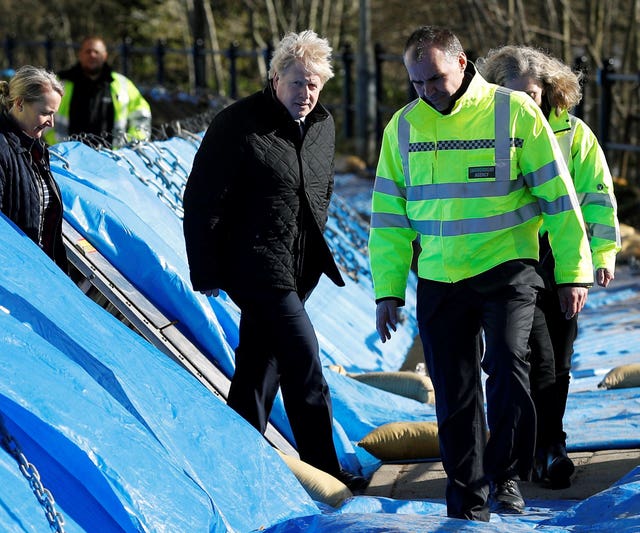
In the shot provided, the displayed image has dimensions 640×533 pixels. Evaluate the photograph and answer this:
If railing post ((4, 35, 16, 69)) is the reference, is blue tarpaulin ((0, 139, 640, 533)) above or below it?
below

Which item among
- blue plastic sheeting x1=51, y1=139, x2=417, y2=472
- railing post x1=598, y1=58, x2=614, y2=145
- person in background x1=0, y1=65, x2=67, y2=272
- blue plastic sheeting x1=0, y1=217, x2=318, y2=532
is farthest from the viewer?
railing post x1=598, y1=58, x2=614, y2=145

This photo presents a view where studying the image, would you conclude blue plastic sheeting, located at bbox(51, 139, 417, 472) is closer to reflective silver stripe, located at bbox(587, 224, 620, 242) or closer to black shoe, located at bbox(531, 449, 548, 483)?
black shoe, located at bbox(531, 449, 548, 483)

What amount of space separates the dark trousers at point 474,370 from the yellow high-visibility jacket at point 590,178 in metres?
0.56

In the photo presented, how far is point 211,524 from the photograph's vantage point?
12.9ft

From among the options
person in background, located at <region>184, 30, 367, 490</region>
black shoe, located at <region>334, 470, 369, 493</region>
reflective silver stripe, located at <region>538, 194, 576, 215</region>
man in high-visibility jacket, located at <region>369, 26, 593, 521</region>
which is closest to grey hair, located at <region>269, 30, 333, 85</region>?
person in background, located at <region>184, 30, 367, 490</region>

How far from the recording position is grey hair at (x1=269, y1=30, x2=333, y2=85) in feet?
16.0

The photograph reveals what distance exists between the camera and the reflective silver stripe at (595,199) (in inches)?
194

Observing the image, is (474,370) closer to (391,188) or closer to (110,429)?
(391,188)

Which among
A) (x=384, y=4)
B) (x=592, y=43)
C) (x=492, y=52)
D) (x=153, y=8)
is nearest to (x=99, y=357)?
(x=492, y=52)

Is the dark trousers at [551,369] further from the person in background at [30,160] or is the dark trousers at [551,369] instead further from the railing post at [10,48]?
the railing post at [10,48]

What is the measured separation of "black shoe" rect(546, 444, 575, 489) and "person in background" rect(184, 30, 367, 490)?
86 cm

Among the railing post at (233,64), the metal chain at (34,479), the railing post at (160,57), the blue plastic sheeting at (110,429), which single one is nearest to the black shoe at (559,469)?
the blue plastic sheeting at (110,429)

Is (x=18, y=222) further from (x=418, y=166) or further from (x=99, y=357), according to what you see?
(x=418, y=166)

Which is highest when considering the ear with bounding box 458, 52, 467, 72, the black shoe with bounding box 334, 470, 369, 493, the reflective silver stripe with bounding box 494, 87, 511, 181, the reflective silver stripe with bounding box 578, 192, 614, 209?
the ear with bounding box 458, 52, 467, 72
